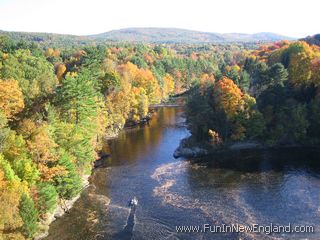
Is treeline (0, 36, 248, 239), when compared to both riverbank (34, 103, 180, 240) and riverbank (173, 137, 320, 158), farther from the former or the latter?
riverbank (173, 137, 320, 158)

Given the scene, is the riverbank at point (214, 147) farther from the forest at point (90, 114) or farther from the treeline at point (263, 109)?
the forest at point (90, 114)

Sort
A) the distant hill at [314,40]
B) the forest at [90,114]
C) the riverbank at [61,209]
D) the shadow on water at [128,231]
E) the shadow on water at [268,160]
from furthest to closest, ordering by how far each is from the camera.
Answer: the distant hill at [314,40] → the shadow on water at [268,160] → the forest at [90,114] → the riverbank at [61,209] → the shadow on water at [128,231]

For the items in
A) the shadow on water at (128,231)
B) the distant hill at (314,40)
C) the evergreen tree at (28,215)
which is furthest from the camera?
the distant hill at (314,40)

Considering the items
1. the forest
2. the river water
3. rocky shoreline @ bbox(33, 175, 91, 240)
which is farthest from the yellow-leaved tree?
the river water

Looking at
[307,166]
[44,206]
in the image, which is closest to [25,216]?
[44,206]

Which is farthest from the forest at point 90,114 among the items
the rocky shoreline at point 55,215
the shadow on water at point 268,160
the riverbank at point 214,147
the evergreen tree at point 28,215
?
the shadow on water at point 268,160

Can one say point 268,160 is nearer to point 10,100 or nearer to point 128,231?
point 128,231

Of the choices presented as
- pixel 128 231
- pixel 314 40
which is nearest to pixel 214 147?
pixel 128 231
